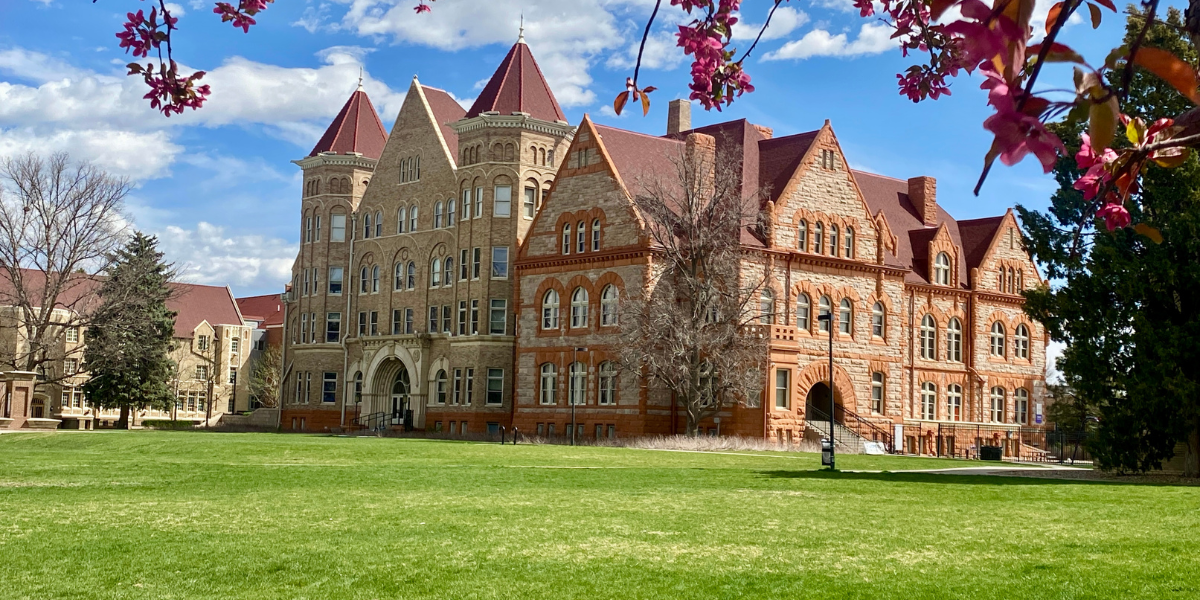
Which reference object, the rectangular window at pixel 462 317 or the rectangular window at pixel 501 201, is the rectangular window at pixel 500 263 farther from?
the rectangular window at pixel 462 317

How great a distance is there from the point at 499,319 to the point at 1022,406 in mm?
28357

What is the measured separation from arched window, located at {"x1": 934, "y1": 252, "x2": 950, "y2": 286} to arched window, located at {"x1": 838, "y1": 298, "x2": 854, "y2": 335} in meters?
8.38

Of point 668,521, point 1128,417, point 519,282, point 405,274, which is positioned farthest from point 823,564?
point 405,274

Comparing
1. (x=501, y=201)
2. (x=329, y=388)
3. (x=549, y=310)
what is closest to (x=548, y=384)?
(x=549, y=310)

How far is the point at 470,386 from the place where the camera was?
199 feet

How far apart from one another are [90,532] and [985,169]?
14406 mm

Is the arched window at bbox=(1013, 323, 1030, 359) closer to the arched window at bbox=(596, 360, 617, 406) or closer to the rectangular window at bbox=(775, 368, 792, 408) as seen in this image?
the rectangular window at bbox=(775, 368, 792, 408)

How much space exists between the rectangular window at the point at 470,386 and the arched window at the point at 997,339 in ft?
88.8

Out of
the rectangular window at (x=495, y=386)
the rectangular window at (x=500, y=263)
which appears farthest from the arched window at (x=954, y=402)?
the rectangular window at (x=500, y=263)

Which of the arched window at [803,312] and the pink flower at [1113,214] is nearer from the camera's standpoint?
the pink flower at [1113,214]

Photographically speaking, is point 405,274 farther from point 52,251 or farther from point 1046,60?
point 1046,60

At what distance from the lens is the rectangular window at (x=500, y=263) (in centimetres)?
6131

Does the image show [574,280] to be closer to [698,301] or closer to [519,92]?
[698,301]

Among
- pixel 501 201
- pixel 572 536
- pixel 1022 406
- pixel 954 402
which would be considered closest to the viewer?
pixel 572 536
